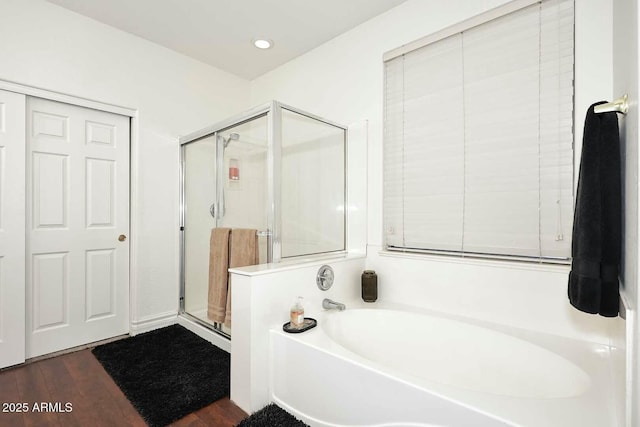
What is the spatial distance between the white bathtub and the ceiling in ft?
6.75

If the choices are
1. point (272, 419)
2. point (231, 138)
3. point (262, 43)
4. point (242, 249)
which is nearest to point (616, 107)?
point (272, 419)

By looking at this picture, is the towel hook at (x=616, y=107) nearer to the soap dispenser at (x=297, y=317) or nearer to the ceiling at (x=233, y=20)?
Answer: the soap dispenser at (x=297, y=317)

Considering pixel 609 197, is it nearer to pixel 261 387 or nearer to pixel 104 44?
pixel 261 387

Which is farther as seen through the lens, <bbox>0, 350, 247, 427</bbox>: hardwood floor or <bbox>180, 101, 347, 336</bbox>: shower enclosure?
<bbox>180, 101, 347, 336</bbox>: shower enclosure

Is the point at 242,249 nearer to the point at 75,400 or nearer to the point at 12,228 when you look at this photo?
the point at 75,400

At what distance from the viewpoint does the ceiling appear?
2.18 m

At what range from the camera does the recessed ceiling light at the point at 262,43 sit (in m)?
2.62

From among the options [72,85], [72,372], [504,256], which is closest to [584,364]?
[504,256]

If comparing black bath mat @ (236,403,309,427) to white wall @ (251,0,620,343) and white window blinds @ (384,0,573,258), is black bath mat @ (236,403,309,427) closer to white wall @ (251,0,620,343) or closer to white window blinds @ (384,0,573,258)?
white wall @ (251,0,620,343)

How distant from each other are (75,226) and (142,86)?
1.23m

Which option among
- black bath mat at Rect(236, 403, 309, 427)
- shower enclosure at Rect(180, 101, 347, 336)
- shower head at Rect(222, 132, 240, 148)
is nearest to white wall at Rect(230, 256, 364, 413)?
black bath mat at Rect(236, 403, 309, 427)

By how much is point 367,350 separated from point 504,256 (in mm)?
922

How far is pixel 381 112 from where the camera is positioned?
7.39ft

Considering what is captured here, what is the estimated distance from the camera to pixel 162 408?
1588 mm
